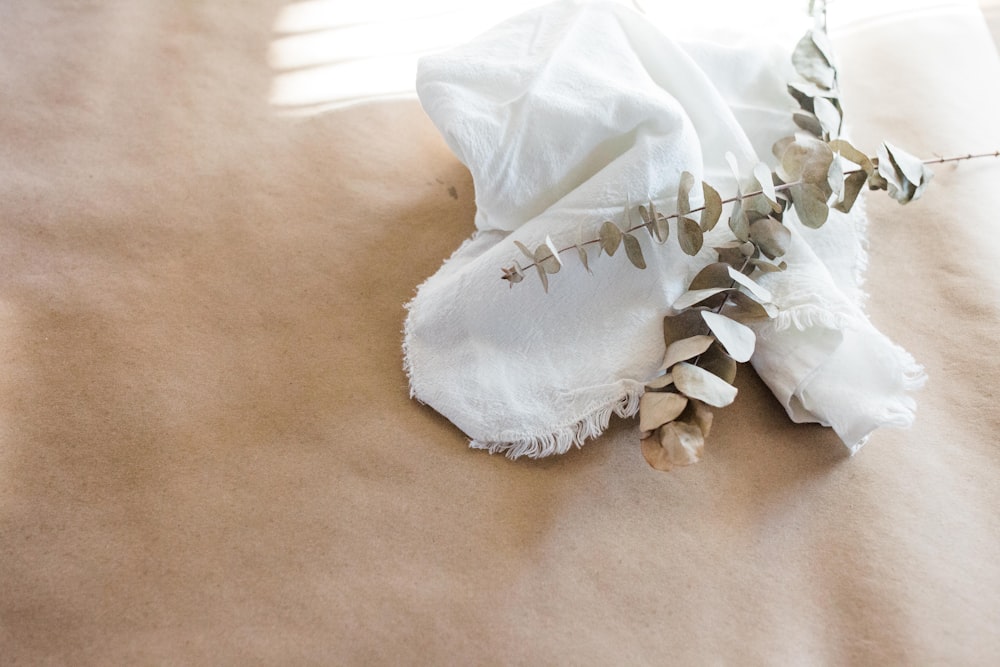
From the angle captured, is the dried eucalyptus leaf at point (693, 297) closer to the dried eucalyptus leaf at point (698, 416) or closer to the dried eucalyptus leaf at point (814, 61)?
the dried eucalyptus leaf at point (698, 416)

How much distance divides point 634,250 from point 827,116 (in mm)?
350

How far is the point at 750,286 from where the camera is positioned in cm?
90

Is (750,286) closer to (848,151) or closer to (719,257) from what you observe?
(719,257)

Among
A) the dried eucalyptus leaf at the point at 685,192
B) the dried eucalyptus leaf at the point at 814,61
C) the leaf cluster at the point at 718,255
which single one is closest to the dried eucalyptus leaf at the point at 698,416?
the leaf cluster at the point at 718,255

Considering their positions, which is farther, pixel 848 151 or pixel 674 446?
pixel 848 151

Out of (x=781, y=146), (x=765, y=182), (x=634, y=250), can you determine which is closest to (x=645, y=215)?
(x=634, y=250)

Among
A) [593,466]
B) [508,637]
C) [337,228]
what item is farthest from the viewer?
[337,228]

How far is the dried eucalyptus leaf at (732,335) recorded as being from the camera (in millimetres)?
870

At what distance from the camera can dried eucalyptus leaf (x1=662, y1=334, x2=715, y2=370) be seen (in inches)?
34.7

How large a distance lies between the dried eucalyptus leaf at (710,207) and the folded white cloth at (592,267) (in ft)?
0.22

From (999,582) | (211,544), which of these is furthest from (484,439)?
(999,582)

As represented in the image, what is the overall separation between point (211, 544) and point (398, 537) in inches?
8.2

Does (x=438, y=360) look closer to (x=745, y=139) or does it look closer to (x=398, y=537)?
(x=398, y=537)

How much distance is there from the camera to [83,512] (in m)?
0.88
